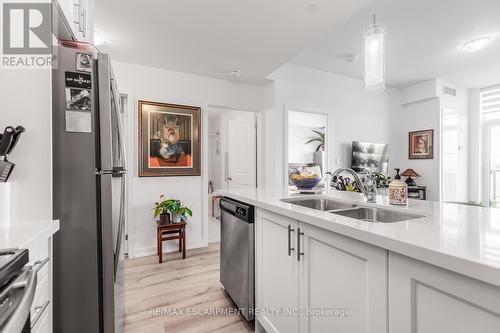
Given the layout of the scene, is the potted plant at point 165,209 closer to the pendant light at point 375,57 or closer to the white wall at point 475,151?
the pendant light at point 375,57

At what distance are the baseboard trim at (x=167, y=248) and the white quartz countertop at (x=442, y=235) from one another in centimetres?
246

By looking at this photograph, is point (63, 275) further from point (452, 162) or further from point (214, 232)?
point (452, 162)

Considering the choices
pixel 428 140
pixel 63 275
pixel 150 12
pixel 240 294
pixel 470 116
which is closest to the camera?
pixel 63 275

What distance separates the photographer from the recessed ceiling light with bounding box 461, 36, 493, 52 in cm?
298

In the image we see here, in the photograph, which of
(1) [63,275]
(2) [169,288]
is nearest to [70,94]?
(1) [63,275]

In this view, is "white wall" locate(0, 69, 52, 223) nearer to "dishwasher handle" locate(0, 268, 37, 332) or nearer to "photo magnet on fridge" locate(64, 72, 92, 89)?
"photo magnet on fridge" locate(64, 72, 92, 89)

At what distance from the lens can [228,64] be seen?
3.04 m

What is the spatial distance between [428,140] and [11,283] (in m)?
5.64

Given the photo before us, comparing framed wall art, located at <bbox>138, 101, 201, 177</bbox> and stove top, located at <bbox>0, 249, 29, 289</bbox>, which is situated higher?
framed wall art, located at <bbox>138, 101, 201, 177</bbox>

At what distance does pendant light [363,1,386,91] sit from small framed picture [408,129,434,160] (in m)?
3.73

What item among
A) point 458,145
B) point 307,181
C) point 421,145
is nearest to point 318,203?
point 307,181

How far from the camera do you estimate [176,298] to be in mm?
2064

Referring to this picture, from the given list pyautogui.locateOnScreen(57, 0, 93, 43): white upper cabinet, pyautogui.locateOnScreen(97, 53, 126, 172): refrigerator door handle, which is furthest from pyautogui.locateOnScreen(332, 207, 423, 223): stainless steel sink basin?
pyautogui.locateOnScreen(57, 0, 93, 43): white upper cabinet

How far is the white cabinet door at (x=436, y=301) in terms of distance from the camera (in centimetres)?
56
